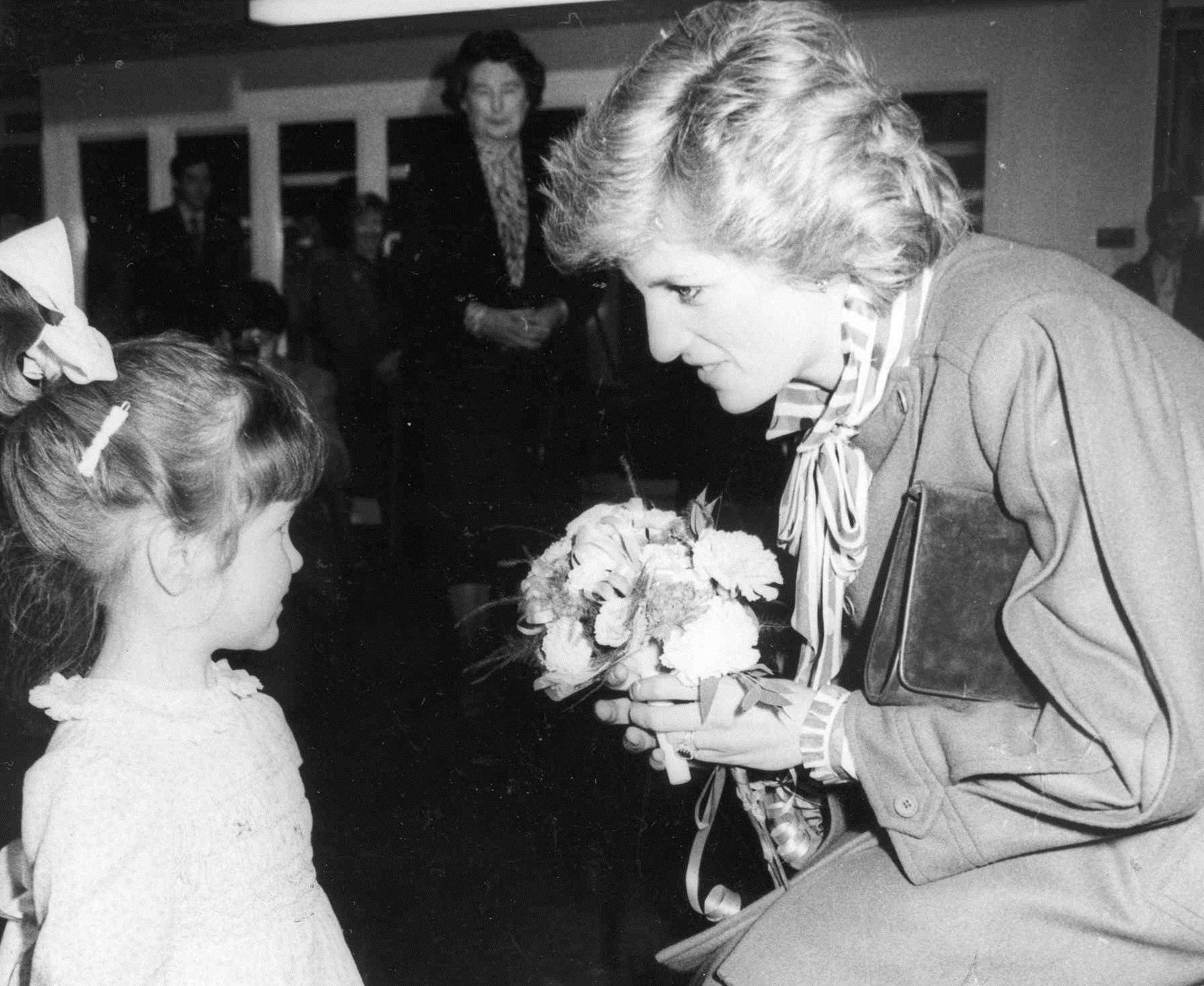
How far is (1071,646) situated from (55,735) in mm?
1459

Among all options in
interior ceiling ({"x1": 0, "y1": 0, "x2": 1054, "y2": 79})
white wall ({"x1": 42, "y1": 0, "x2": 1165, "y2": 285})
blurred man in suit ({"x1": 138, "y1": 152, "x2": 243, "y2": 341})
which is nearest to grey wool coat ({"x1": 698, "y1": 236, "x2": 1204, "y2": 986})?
blurred man in suit ({"x1": 138, "y1": 152, "x2": 243, "y2": 341})

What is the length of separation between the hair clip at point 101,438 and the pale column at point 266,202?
24.8 ft

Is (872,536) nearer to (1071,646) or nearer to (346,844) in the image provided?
(1071,646)

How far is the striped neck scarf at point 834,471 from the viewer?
1.63 metres

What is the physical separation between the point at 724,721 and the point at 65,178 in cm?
951

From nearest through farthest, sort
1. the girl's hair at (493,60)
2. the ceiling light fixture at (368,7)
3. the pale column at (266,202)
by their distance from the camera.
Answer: the girl's hair at (493,60) < the ceiling light fixture at (368,7) < the pale column at (266,202)

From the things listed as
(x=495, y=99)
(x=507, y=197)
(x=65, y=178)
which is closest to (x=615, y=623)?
(x=507, y=197)

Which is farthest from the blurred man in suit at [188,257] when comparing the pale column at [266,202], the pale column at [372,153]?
the pale column at [266,202]

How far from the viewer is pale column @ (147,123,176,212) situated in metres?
9.10

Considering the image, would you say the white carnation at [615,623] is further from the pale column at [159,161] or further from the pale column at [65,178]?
the pale column at [65,178]

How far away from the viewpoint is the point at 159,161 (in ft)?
30.1

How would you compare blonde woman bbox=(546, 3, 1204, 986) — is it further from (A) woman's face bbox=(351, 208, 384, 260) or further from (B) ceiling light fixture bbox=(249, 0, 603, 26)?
(A) woman's face bbox=(351, 208, 384, 260)

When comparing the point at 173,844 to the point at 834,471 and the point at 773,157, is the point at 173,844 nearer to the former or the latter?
the point at 834,471

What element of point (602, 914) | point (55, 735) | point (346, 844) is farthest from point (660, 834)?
point (55, 735)
